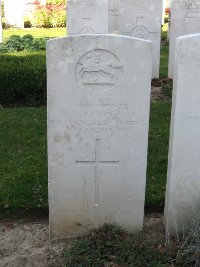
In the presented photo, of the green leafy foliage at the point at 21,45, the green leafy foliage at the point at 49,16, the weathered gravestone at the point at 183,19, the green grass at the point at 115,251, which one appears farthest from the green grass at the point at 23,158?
the green leafy foliage at the point at 49,16

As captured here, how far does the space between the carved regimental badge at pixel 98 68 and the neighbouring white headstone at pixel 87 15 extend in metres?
6.48

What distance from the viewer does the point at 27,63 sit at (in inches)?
337

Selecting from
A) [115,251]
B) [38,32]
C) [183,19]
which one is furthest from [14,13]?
[115,251]

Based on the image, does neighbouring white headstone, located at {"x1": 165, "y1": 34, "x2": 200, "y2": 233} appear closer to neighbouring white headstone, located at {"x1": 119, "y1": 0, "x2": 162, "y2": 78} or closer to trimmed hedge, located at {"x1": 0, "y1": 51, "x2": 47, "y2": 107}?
trimmed hedge, located at {"x1": 0, "y1": 51, "x2": 47, "y2": 107}

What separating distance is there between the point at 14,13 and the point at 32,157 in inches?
573

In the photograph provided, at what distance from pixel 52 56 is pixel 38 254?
1.67 m

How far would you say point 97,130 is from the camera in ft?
12.9

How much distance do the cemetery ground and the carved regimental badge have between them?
4.28 ft

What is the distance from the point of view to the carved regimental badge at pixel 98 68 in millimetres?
3729

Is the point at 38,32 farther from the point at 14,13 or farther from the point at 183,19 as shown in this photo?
the point at 183,19

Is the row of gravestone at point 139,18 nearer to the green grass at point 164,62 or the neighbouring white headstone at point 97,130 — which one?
the green grass at point 164,62

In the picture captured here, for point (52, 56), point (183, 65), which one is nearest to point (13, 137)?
point (52, 56)

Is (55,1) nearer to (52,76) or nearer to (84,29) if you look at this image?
(84,29)

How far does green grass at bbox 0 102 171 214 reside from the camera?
4.80 metres
